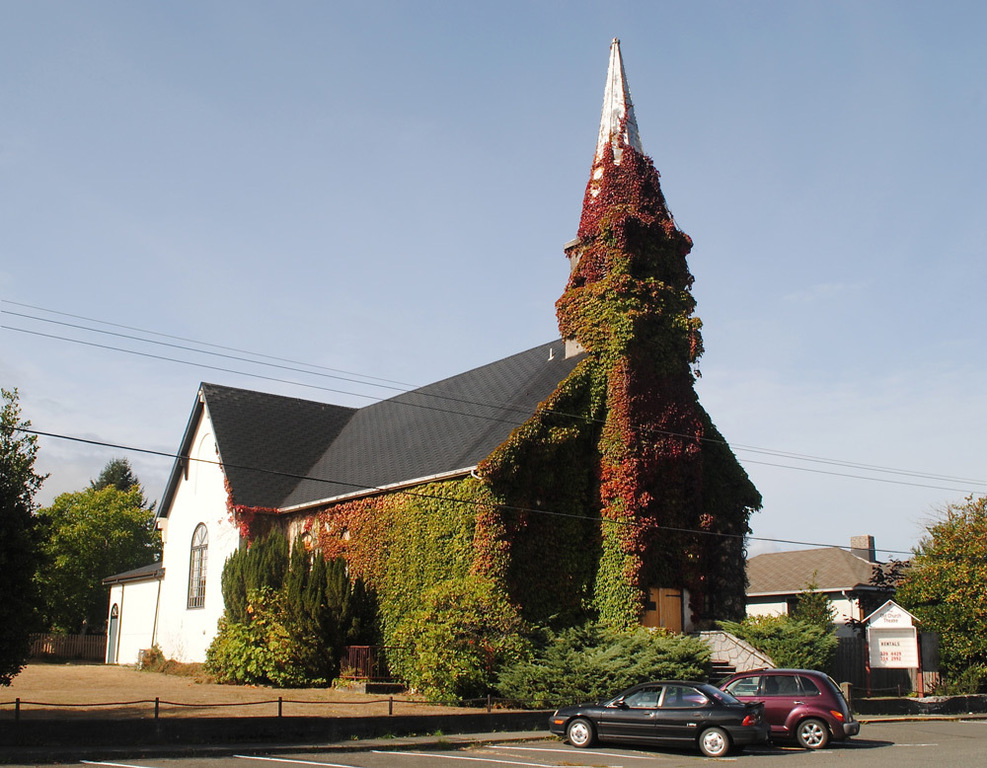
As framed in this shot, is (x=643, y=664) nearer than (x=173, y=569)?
Yes

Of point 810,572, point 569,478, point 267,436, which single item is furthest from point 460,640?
point 810,572

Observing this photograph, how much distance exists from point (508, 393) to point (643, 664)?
10.9 meters

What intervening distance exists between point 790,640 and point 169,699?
14654 millimetres

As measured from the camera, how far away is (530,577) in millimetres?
23844

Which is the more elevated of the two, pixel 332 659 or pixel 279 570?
pixel 279 570

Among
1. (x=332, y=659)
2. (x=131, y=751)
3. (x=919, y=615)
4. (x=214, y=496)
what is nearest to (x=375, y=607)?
(x=332, y=659)

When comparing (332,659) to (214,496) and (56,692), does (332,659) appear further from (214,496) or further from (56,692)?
(214,496)

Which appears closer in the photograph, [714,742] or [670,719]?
[714,742]

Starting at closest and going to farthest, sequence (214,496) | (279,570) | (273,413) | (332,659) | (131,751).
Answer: (131,751), (332,659), (279,570), (214,496), (273,413)

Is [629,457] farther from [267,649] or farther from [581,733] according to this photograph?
[267,649]

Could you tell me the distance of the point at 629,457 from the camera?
83.6 feet

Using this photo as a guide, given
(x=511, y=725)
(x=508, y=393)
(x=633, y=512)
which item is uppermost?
(x=508, y=393)

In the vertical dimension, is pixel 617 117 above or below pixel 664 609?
above

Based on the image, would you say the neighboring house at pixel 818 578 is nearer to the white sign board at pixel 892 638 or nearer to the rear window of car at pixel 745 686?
the white sign board at pixel 892 638
